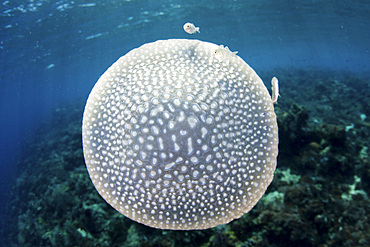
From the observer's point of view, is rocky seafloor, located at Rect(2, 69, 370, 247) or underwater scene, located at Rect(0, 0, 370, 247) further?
rocky seafloor, located at Rect(2, 69, 370, 247)

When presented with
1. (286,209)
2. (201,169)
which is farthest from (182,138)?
(286,209)

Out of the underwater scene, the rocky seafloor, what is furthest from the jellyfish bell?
the rocky seafloor

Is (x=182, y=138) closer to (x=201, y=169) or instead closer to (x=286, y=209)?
(x=201, y=169)

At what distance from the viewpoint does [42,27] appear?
21.9 meters

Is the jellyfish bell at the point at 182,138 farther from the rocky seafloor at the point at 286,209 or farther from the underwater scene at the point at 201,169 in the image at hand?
the rocky seafloor at the point at 286,209

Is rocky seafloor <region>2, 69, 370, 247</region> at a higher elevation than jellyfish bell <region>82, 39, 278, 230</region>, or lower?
lower

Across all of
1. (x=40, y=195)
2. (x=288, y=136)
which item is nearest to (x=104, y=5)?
(x=40, y=195)

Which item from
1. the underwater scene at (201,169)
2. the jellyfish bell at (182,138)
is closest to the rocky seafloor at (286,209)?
the underwater scene at (201,169)

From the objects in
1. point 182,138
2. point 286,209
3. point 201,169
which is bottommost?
point 286,209

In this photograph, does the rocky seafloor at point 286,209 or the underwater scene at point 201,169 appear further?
the rocky seafloor at point 286,209

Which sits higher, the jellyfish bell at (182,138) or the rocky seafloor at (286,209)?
the jellyfish bell at (182,138)

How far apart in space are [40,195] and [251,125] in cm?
1199

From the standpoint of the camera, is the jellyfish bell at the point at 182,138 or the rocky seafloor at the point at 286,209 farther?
the rocky seafloor at the point at 286,209

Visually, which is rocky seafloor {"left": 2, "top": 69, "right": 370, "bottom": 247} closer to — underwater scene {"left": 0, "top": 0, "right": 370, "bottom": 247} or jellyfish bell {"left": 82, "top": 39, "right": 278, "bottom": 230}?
underwater scene {"left": 0, "top": 0, "right": 370, "bottom": 247}
